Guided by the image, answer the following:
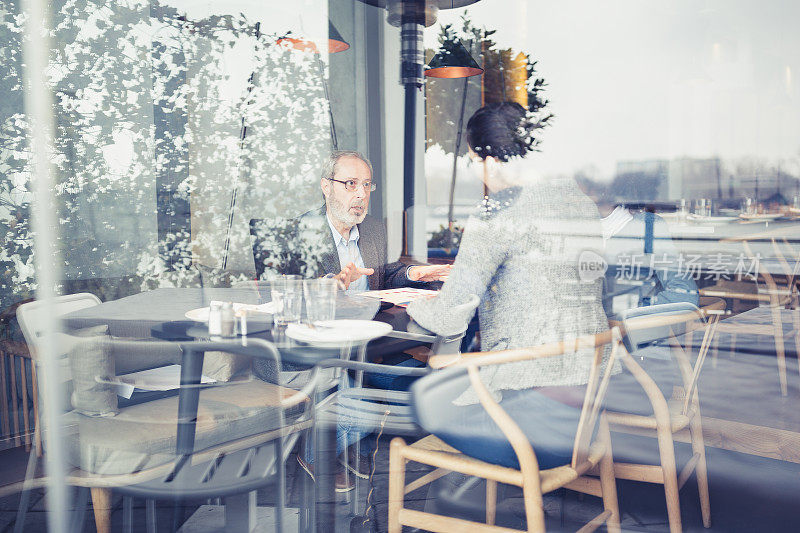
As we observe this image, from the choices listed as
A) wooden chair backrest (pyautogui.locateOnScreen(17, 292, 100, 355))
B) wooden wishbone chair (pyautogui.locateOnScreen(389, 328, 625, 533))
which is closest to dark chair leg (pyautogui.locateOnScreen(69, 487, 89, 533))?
wooden chair backrest (pyautogui.locateOnScreen(17, 292, 100, 355))

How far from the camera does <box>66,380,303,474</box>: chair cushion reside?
4.68 feet

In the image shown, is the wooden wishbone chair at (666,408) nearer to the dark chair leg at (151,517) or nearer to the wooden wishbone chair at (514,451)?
the wooden wishbone chair at (514,451)

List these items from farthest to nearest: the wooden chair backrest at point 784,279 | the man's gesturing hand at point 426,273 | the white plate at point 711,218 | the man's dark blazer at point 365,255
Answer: the white plate at point 711,218 → the wooden chair backrest at point 784,279 → the man's dark blazer at point 365,255 → the man's gesturing hand at point 426,273

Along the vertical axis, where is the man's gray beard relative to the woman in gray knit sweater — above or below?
above

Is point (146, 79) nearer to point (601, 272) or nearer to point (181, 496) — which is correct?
point (181, 496)

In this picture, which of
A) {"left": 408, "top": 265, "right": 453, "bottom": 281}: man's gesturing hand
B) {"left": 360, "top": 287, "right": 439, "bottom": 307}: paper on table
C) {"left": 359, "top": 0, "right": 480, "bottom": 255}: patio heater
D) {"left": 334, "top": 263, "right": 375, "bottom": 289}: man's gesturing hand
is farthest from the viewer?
{"left": 359, "top": 0, "right": 480, "bottom": 255}: patio heater

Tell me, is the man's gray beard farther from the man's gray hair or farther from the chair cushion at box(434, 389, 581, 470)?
the chair cushion at box(434, 389, 581, 470)

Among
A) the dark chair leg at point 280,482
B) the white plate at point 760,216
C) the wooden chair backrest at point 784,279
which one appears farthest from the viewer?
the white plate at point 760,216

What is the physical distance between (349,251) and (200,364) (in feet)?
4.41

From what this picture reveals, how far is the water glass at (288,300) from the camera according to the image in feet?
4.54

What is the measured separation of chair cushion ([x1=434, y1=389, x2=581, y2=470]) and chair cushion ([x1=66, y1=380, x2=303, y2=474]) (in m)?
0.56

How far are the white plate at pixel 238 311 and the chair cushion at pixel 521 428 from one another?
0.58 meters

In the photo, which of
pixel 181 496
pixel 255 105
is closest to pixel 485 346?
pixel 181 496

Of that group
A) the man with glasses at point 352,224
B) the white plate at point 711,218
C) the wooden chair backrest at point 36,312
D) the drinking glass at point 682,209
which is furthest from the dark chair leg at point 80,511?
the white plate at point 711,218
